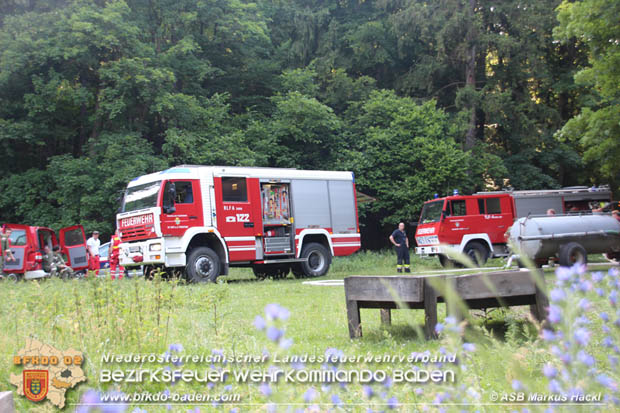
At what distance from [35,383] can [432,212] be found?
1974cm

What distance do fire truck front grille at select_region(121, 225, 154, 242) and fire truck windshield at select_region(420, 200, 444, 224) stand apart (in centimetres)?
1075

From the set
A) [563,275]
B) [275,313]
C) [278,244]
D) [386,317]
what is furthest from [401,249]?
[275,313]

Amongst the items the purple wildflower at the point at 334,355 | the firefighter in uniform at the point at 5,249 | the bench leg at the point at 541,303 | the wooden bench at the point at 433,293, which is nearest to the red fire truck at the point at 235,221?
the firefighter in uniform at the point at 5,249

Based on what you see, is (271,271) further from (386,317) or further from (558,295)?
(558,295)

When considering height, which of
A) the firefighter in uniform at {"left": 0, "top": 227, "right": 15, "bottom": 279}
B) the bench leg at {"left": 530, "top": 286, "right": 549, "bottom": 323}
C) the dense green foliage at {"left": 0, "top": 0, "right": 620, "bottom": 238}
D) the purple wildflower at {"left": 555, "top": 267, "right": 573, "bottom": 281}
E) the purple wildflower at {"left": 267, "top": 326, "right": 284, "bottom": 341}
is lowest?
the bench leg at {"left": 530, "top": 286, "right": 549, "bottom": 323}

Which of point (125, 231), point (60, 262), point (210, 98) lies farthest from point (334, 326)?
point (210, 98)

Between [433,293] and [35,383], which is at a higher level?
[433,293]

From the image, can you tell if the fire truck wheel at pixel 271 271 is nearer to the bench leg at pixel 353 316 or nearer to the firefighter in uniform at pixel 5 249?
the firefighter in uniform at pixel 5 249

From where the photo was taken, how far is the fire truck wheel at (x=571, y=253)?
→ 16016 mm

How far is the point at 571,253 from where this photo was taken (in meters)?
16.2

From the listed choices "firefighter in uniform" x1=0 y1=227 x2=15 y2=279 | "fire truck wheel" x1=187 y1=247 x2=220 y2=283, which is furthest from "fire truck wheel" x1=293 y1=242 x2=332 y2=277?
"firefighter in uniform" x1=0 y1=227 x2=15 y2=279

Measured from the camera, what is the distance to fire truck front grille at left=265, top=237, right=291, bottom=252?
17.6 meters

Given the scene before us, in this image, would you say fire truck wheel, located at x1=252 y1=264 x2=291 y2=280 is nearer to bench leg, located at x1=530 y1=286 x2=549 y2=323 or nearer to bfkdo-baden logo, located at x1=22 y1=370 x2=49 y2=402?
bench leg, located at x1=530 y1=286 x2=549 y2=323

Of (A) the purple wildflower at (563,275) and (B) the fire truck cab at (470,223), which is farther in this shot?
(B) the fire truck cab at (470,223)
